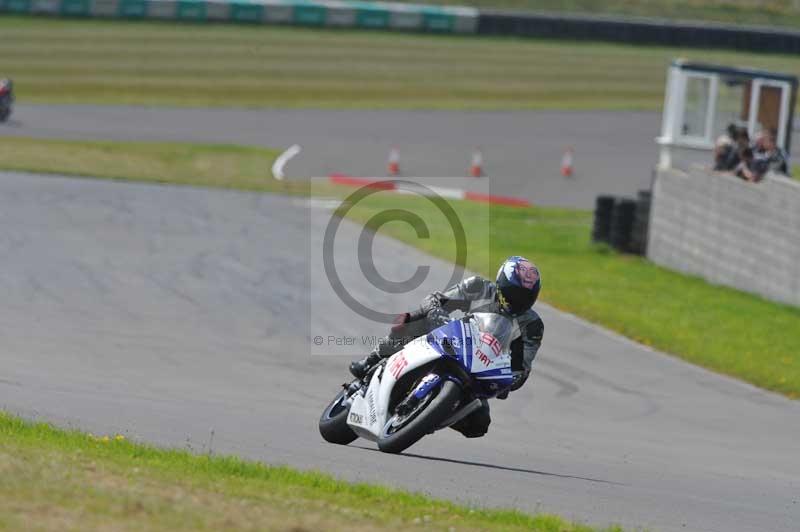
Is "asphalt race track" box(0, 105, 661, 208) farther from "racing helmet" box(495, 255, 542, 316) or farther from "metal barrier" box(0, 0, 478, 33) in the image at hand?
"racing helmet" box(495, 255, 542, 316)

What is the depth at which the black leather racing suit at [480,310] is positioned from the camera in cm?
926

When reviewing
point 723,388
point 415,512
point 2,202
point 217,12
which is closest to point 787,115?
point 723,388

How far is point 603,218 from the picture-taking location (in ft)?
83.4

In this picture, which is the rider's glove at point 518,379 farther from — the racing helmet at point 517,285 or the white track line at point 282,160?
the white track line at point 282,160

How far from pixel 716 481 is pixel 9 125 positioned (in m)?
31.1

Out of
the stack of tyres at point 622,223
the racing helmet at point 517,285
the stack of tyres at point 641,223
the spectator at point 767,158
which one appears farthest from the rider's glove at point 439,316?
the stack of tyres at point 622,223

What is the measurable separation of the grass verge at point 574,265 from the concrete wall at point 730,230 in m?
0.32

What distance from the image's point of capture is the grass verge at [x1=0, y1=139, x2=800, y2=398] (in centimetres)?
1742

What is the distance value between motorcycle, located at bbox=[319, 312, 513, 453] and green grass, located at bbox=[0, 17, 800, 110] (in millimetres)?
36873

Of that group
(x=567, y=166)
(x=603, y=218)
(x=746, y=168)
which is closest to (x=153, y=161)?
(x=567, y=166)

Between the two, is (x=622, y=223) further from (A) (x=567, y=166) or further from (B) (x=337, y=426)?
(B) (x=337, y=426)

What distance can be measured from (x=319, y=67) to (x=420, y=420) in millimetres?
43935

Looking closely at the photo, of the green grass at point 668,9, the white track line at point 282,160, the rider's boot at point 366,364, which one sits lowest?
the white track line at point 282,160

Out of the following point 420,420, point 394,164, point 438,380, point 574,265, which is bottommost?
point 574,265
